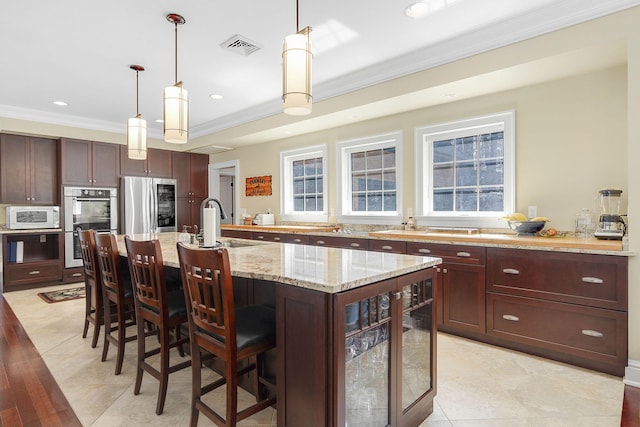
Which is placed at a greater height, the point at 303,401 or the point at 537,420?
the point at 303,401

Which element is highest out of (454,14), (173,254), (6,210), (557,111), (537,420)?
(454,14)

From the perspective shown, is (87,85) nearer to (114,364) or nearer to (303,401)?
(114,364)

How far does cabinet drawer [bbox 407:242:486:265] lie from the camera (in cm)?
298

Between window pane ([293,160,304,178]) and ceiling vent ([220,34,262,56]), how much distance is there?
2.44m

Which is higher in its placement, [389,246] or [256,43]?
[256,43]

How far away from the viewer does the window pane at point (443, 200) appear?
12.8 ft

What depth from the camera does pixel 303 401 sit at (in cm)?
148

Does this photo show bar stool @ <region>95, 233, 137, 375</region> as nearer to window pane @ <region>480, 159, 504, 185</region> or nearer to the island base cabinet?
the island base cabinet

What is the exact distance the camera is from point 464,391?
2.25 meters

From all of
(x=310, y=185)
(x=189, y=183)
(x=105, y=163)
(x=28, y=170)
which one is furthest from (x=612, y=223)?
(x=28, y=170)

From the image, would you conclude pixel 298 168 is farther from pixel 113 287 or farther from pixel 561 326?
pixel 561 326

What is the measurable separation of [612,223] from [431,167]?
5.79 ft

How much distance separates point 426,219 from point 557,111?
159 cm

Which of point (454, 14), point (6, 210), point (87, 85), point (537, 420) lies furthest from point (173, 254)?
point (6, 210)
